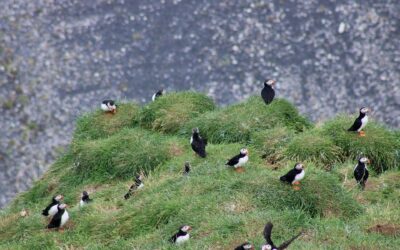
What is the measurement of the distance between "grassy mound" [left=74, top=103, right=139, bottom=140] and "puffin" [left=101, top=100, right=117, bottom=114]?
0.10 metres

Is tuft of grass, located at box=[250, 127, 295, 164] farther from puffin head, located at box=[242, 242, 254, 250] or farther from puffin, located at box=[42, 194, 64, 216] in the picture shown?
puffin head, located at box=[242, 242, 254, 250]

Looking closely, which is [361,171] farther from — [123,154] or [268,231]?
[123,154]

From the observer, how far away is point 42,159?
3050 cm

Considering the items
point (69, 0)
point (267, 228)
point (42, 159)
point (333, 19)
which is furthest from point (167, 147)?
point (69, 0)

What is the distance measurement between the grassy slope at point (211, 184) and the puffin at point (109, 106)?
0.17m

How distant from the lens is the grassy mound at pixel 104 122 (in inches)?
664

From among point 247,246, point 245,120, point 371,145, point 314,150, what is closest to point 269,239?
point 247,246

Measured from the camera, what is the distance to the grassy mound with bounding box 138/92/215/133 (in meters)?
16.5

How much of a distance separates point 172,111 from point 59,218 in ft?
15.4

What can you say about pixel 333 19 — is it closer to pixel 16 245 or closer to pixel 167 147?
pixel 167 147

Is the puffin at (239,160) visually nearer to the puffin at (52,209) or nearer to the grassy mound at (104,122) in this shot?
the puffin at (52,209)

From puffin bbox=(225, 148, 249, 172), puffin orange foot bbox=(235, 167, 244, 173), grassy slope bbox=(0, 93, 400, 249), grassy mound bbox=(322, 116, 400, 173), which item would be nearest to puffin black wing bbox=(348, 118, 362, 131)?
grassy mound bbox=(322, 116, 400, 173)

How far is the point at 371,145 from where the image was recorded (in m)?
14.7

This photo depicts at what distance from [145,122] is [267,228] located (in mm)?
7136
